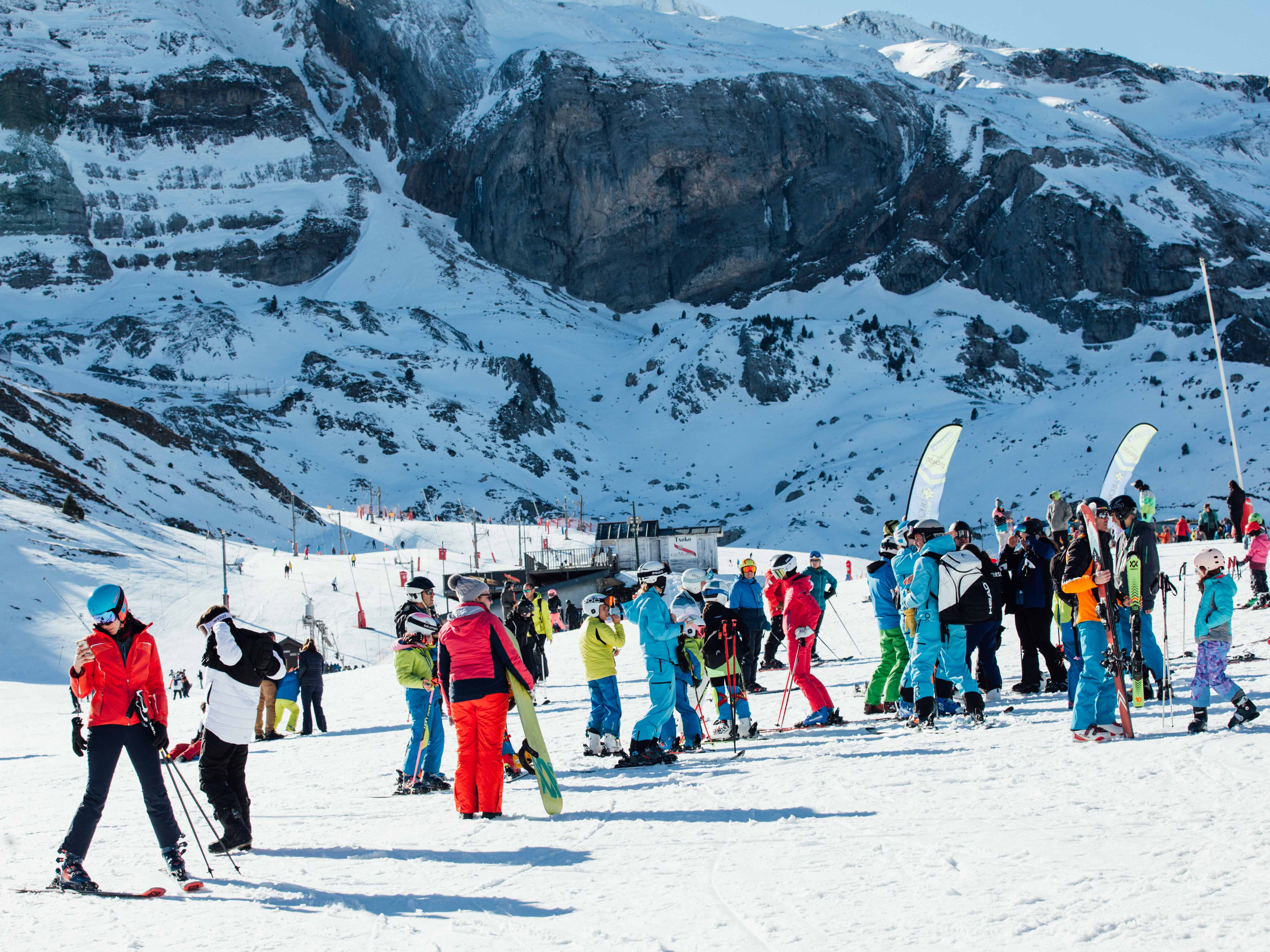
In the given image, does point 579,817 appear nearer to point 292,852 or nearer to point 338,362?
point 292,852

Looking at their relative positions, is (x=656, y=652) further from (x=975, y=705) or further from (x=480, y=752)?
(x=975, y=705)

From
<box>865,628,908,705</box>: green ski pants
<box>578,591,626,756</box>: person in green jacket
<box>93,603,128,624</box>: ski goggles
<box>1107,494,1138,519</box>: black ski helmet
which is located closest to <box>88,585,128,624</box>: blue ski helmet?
<box>93,603,128,624</box>: ski goggles

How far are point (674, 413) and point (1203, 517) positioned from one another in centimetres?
6060

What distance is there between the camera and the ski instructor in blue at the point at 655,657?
26.2 feet

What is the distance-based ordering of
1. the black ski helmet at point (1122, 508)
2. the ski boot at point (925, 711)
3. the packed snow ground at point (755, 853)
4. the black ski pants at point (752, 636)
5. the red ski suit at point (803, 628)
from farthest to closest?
the black ski pants at point (752, 636)
the red ski suit at point (803, 628)
the ski boot at point (925, 711)
the black ski helmet at point (1122, 508)
the packed snow ground at point (755, 853)

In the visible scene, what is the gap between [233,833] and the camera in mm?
5949

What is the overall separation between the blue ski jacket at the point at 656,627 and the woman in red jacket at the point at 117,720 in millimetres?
3522

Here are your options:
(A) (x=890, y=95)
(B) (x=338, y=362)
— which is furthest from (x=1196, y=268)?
(B) (x=338, y=362)

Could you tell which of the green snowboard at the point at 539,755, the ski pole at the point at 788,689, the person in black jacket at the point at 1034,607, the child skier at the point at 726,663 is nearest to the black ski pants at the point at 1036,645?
the person in black jacket at the point at 1034,607

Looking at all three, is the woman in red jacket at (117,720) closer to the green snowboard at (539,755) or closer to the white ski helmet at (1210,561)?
the green snowboard at (539,755)

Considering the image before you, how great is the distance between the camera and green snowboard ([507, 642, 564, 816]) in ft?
21.0

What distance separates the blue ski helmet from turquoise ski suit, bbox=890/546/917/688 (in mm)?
5468

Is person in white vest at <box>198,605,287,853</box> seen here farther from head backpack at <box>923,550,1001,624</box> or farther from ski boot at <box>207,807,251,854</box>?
head backpack at <box>923,550,1001,624</box>

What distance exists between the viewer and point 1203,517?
22781mm
